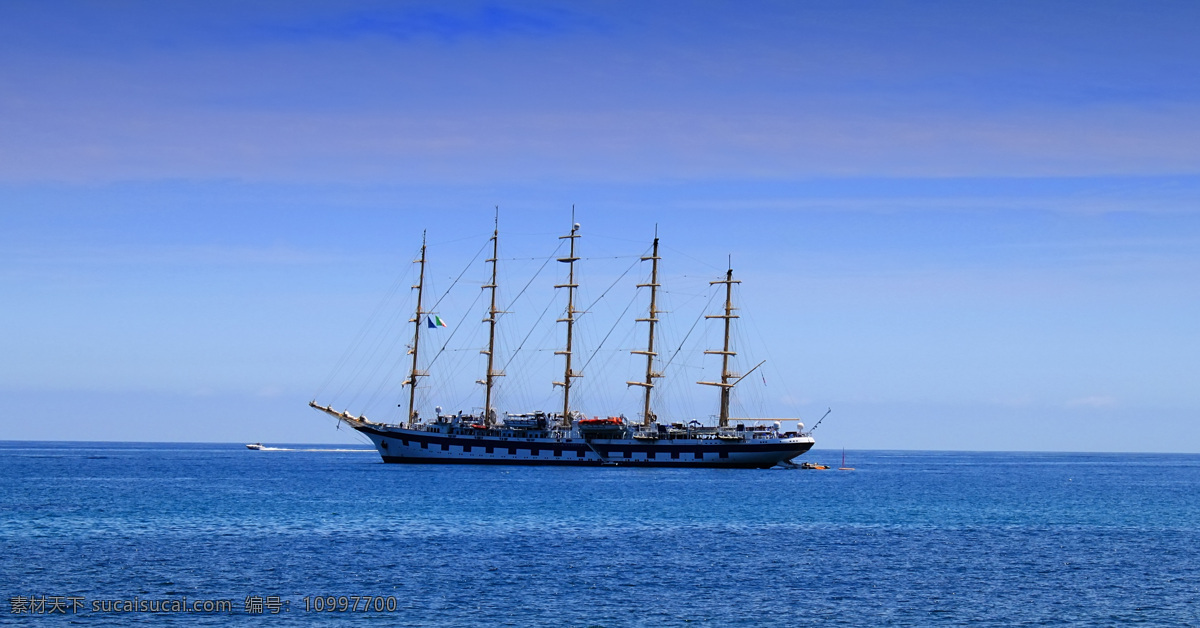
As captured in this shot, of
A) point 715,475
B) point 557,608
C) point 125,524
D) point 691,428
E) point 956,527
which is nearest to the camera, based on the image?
point 557,608

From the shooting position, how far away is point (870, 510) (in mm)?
92312

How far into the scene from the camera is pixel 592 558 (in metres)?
57.7

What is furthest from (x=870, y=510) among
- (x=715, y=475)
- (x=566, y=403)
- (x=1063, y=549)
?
(x=566, y=403)

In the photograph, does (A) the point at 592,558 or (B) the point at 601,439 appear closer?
(A) the point at 592,558

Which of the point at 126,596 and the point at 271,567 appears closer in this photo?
the point at 126,596

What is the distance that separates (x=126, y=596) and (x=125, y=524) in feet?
95.4

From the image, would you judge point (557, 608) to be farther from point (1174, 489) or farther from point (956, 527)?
point (1174, 489)

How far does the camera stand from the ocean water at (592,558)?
144 ft

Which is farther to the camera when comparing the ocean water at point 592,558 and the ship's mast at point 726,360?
the ship's mast at point 726,360

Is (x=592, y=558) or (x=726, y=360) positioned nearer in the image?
(x=592, y=558)

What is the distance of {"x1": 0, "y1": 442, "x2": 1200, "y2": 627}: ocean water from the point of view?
4397 cm

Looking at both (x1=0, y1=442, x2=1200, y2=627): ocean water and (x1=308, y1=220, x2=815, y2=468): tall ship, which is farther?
(x1=308, y1=220, x2=815, y2=468): tall ship

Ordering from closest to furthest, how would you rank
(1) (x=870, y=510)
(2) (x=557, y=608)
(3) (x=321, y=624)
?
(3) (x=321, y=624) → (2) (x=557, y=608) → (1) (x=870, y=510)

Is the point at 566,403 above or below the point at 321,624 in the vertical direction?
above
